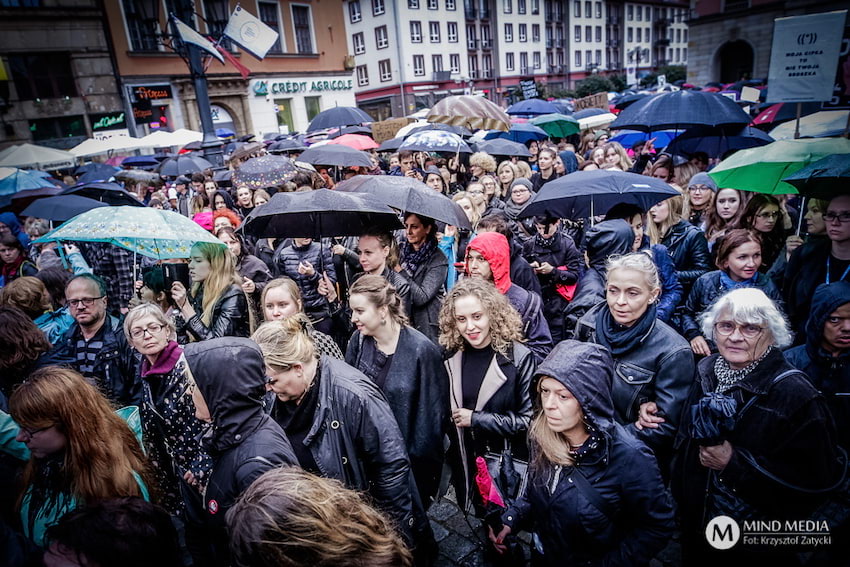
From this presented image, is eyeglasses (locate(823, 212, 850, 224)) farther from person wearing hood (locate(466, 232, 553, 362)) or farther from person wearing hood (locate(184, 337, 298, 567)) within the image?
Answer: person wearing hood (locate(184, 337, 298, 567))

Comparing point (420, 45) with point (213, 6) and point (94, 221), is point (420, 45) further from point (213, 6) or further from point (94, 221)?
point (94, 221)

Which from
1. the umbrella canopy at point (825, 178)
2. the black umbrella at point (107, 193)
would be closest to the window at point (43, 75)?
the black umbrella at point (107, 193)

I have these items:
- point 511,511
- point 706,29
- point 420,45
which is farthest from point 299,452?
point 420,45

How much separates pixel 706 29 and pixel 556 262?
1546 inches

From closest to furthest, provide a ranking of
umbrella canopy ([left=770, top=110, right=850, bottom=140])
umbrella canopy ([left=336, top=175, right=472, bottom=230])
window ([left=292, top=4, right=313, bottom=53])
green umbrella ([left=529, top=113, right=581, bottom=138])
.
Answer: umbrella canopy ([left=336, top=175, right=472, bottom=230]), umbrella canopy ([left=770, top=110, right=850, bottom=140]), green umbrella ([left=529, top=113, right=581, bottom=138]), window ([left=292, top=4, right=313, bottom=53])

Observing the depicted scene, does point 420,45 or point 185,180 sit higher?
point 420,45

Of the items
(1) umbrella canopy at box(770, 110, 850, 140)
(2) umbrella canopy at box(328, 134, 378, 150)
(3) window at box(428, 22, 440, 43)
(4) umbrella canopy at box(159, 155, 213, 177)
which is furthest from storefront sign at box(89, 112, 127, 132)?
(3) window at box(428, 22, 440, 43)

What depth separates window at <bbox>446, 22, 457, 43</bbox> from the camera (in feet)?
157

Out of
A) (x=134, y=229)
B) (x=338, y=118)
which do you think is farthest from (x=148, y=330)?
(x=338, y=118)

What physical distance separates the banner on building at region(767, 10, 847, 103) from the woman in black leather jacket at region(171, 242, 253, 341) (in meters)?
5.94

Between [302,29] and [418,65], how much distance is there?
14281 mm

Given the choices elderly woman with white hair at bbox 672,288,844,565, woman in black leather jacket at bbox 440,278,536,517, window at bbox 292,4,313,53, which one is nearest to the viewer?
elderly woman with white hair at bbox 672,288,844,565

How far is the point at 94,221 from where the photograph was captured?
12.2 feet

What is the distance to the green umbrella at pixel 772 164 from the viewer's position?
158 inches
